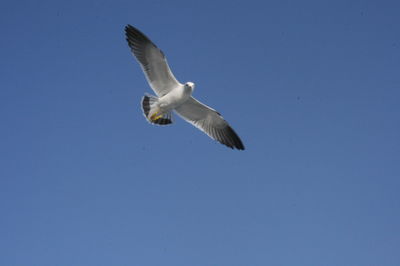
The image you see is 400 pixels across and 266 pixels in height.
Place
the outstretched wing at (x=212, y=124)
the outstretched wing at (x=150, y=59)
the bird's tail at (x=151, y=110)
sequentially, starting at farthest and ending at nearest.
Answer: the outstretched wing at (x=212, y=124) → the bird's tail at (x=151, y=110) → the outstretched wing at (x=150, y=59)

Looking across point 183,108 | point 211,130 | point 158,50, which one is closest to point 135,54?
point 158,50

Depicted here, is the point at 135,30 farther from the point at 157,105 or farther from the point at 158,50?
the point at 157,105

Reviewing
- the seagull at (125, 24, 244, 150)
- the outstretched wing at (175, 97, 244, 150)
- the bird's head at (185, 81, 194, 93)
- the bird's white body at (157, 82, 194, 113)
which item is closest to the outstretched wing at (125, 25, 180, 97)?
the seagull at (125, 24, 244, 150)

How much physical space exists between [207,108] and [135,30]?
8.46ft

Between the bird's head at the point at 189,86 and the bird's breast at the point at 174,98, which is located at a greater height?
the bird's head at the point at 189,86

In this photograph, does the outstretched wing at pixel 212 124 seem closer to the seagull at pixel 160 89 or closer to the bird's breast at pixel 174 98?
the seagull at pixel 160 89

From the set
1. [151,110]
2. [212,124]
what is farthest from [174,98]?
[212,124]

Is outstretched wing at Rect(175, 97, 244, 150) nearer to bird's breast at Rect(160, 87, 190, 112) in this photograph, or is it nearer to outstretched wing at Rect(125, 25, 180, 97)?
bird's breast at Rect(160, 87, 190, 112)

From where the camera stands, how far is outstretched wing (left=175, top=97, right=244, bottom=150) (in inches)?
557

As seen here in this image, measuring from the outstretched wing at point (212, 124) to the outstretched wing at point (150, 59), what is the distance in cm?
105

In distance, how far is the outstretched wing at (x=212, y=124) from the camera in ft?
46.4

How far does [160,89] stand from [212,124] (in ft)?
6.00

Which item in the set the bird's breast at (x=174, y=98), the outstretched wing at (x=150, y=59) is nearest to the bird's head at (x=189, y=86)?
the bird's breast at (x=174, y=98)

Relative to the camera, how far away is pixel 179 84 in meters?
13.4
